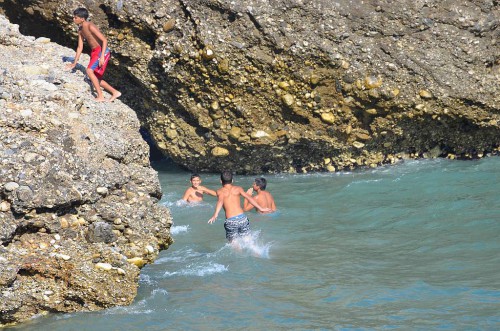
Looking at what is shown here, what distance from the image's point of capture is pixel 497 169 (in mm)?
13031

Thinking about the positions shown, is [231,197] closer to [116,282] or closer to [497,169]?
[116,282]

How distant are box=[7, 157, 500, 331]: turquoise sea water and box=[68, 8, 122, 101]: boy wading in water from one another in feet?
7.56

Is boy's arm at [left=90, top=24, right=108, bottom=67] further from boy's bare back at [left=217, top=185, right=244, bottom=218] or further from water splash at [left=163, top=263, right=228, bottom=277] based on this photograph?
water splash at [left=163, top=263, right=228, bottom=277]

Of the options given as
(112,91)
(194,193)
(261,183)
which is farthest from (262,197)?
(112,91)

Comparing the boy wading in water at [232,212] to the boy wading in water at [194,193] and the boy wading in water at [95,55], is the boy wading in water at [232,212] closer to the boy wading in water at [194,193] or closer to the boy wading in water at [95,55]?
the boy wading in water at [194,193]

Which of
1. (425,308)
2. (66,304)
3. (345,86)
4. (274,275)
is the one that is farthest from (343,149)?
(66,304)

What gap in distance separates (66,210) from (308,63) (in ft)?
20.7

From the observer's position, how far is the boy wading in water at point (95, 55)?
9609 millimetres

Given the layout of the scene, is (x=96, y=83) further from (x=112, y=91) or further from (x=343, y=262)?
(x=343, y=262)

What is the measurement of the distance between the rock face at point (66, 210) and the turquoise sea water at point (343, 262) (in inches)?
12.7

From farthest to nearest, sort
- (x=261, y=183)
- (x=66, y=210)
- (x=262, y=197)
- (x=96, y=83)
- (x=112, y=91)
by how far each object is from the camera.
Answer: (x=261, y=183) → (x=262, y=197) → (x=112, y=91) → (x=96, y=83) → (x=66, y=210)

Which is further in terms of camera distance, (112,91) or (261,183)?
(261,183)

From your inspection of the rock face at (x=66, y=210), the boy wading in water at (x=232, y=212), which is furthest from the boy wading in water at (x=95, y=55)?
the boy wading in water at (x=232, y=212)

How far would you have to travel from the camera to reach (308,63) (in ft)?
41.6
